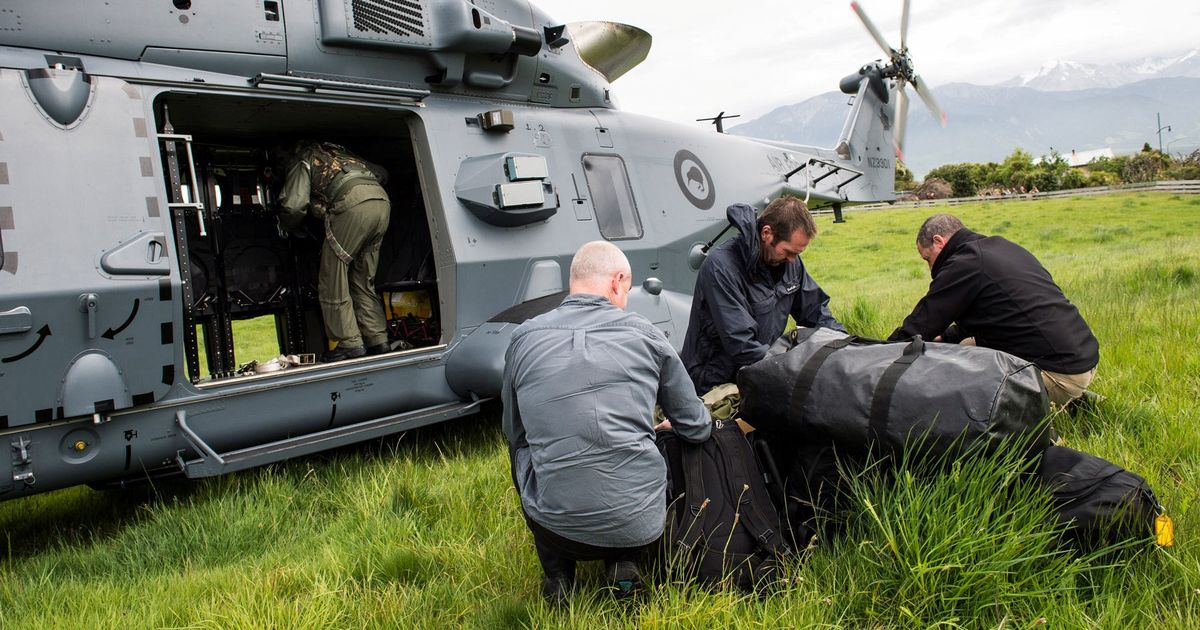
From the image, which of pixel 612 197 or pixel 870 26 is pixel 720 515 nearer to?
pixel 612 197

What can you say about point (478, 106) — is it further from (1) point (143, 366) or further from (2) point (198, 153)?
(1) point (143, 366)

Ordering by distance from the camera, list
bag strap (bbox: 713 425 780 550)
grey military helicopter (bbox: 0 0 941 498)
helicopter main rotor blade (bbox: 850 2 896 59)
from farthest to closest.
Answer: helicopter main rotor blade (bbox: 850 2 896 59)
grey military helicopter (bbox: 0 0 941 498)
bag strap (bbox: 713 425 780 550)

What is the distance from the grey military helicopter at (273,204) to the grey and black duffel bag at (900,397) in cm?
214

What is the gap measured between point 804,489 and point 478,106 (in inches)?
138

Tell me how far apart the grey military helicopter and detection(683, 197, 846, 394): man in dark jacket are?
1.24 meters

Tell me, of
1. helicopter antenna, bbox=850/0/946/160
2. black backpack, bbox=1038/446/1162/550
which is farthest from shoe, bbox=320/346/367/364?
helicopter antenna, bbox=850/0/946/160

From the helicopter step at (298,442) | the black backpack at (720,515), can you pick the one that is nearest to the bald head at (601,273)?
the black backpack at (720,515)

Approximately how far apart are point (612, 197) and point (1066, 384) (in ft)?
10.7

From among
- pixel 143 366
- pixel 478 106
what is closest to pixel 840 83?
pixel 478 106

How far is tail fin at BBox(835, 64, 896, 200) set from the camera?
963 centimetres

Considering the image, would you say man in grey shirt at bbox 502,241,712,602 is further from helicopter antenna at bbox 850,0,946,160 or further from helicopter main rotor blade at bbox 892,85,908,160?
helicopter main rotor blade at bbox 892,85,908,160

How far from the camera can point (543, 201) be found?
523cm

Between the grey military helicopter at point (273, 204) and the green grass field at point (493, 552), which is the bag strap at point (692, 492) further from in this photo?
the grey military helicopter at point (273, 204)

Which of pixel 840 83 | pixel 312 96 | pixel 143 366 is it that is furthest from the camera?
pixel 840 83
